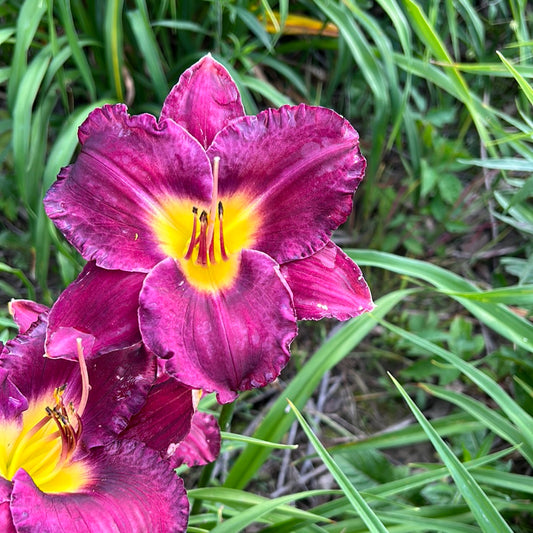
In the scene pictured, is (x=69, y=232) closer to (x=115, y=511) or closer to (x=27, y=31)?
(x=115, y=511)

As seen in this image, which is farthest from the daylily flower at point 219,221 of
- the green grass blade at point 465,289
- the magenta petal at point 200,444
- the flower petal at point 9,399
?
the green grass blade at point 465,289

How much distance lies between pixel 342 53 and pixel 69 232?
4.37 feet

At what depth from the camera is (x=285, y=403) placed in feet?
4.26

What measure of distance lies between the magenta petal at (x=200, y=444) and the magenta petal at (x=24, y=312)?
28 centimetres

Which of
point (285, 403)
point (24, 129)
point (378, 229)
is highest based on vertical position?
point (24, 129)

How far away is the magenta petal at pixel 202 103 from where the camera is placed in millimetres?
950

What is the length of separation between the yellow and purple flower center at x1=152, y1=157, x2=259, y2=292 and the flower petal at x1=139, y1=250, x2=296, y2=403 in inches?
1.3

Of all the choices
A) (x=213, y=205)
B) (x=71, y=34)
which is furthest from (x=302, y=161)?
(x=71, y=34)

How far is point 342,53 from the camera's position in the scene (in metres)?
1.93

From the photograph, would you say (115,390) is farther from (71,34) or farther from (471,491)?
(71,34)

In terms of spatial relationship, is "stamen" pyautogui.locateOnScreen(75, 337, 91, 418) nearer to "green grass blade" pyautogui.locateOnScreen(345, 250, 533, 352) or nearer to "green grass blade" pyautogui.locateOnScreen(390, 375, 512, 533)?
"green grass blade" pyautogui.locateOnScreen(390, 375, 512, 533)

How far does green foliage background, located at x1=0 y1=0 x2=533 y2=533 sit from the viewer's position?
1247mm

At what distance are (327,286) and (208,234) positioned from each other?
0.59 feet

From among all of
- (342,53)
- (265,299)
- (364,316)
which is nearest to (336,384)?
(364,316)
